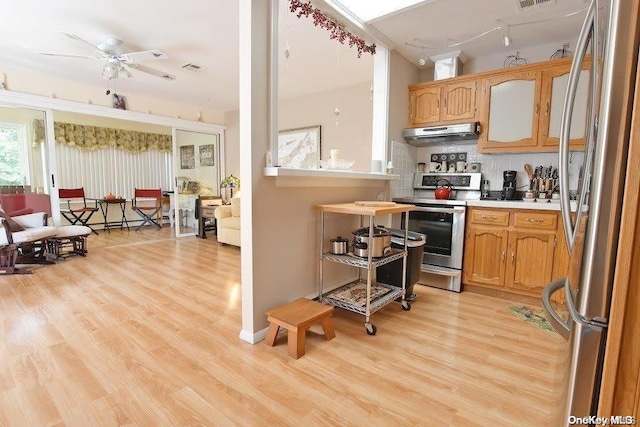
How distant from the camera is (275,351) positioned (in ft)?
6.44

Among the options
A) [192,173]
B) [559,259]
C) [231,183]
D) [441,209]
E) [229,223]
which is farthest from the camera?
[231,183]

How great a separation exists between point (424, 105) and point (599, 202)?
10.1 feet

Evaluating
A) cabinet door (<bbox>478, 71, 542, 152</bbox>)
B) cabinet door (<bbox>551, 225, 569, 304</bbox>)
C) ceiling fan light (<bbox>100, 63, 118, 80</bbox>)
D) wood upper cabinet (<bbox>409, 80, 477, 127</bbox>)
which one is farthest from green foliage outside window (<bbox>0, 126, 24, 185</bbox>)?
cabinet door (<bbox>551, 225, 569, 304</bbox>)

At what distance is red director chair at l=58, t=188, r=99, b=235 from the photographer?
5656 millimetres

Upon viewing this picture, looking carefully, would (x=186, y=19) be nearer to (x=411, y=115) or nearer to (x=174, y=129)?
(x=411, y=115)

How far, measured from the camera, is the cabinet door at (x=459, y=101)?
10.5 ft

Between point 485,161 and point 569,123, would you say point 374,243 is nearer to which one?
point 569,123

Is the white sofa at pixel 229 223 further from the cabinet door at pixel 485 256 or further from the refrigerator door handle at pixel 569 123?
the refrigerator door handle at pixel 569 123

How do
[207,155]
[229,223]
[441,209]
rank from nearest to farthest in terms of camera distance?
[441,209]
[229,223]
[207,155]

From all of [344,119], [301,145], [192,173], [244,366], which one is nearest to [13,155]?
[192,173]

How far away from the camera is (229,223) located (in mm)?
4977

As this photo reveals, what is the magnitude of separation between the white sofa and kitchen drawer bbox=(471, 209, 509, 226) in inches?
131

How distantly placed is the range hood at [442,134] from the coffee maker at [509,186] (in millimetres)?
505

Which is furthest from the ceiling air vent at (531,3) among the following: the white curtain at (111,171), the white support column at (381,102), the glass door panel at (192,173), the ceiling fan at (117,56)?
the white curtain at (111,171)
